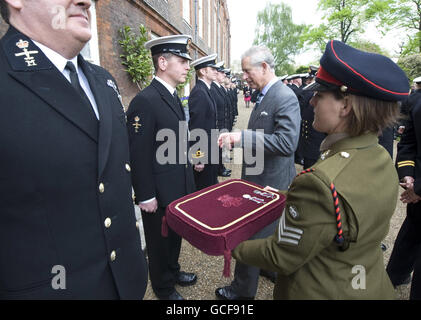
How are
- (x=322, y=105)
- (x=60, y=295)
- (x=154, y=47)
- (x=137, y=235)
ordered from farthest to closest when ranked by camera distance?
(x=154, y=47) < (x=137, y=235) < (x=322, y=105) < (x=60, y=295)

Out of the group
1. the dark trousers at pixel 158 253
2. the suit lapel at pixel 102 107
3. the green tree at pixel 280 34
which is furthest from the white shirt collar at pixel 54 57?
the green tree at pixel 280 34

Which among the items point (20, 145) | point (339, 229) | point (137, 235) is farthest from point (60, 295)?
point (339, 229)

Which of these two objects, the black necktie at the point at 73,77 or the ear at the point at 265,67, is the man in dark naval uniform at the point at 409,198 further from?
the black necktie at the point at 73,77

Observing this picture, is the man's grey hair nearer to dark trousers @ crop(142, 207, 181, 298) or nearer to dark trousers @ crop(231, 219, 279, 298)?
dark trousers @ crop(231, 219, 279, 298)

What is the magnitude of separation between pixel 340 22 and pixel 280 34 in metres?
21.0

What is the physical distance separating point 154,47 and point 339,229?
8.16 ft

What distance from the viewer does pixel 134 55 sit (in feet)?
20.2

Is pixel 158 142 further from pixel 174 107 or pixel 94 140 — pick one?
pixel 94 140

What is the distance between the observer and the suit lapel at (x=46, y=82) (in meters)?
0.95

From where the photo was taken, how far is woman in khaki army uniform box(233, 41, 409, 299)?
3.47 ft

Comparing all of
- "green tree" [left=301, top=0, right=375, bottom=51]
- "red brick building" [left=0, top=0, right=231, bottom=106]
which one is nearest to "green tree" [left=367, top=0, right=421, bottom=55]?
"green tree" [left=301, top=0, right=375, bottom=51]

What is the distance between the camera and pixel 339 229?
3.42ft

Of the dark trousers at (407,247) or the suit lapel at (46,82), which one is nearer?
the suit lapel at (46,82)

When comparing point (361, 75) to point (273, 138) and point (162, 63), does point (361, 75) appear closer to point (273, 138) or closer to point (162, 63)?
point (273, 138)
